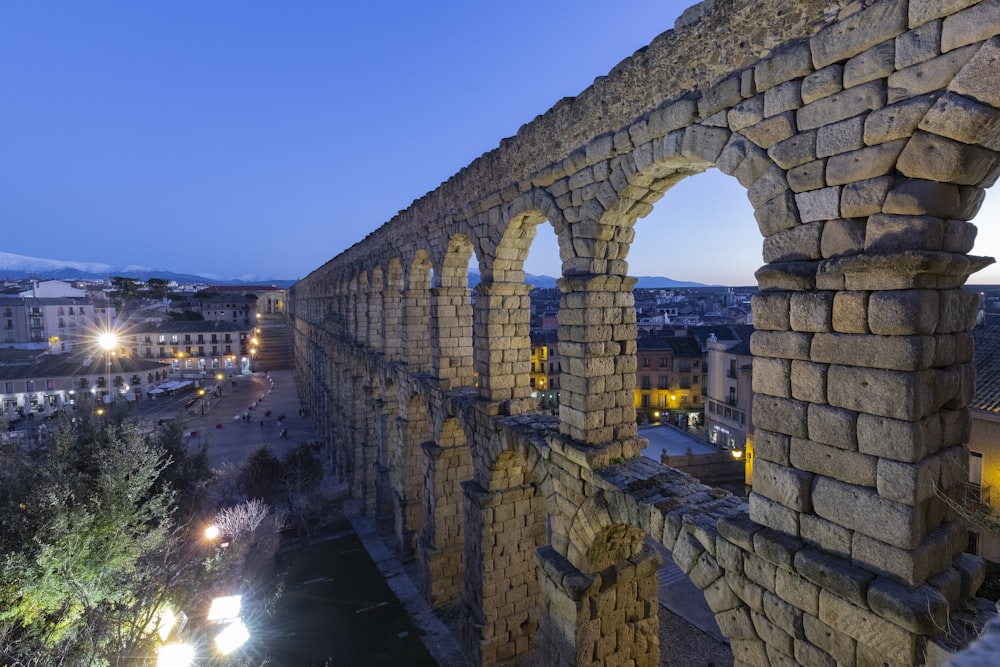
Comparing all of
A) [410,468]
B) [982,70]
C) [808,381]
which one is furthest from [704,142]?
[410,468]

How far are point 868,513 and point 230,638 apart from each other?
9.14 metres

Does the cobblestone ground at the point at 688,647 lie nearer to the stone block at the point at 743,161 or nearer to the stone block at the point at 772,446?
the stone block at the point at 772,446

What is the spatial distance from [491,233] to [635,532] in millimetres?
5958

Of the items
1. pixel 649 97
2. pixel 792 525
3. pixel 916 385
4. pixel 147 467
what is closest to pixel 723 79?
pixel 649 97

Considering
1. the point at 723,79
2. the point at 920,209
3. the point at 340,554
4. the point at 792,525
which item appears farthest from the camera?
the point at 340,554

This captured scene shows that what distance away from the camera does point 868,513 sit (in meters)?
3.96

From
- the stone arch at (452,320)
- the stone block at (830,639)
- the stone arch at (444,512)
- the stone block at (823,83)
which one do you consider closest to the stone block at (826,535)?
the stone block at (830,639)

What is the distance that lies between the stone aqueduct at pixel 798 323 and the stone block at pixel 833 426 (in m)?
0.01

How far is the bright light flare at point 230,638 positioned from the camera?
324 inches

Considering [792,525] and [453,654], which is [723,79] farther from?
[453,654]

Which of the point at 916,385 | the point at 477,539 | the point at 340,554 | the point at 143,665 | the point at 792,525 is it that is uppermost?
the point at 916,385

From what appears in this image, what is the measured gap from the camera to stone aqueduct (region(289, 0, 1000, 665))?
369 cm

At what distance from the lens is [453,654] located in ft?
39.7

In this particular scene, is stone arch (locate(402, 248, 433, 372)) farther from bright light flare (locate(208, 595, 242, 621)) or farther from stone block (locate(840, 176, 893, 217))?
stone block (locate(840, 176, 893, 217))
